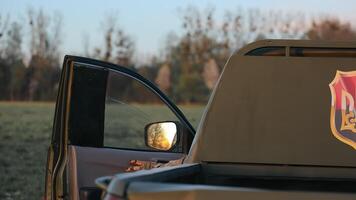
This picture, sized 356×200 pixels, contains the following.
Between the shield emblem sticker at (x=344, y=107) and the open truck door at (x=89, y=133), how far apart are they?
5.18ft

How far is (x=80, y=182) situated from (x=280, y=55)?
178 cm

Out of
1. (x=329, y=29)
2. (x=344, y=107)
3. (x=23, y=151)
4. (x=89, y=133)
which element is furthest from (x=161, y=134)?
(x=329, y=29)

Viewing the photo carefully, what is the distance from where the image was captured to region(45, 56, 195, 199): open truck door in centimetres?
483

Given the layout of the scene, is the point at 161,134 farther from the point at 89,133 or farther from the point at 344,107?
the point at 344,107

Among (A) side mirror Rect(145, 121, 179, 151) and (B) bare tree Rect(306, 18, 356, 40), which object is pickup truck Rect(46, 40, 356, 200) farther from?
(B) bare tree Rect(306, 18, 356, 40)

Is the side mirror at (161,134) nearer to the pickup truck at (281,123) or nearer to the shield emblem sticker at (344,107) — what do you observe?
the pickup truck at (281,123)

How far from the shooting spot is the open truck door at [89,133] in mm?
4832

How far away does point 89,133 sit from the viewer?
5.29m

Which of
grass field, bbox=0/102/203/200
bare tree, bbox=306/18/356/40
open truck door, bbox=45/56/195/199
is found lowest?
grass field, bbox=0/102/203/200

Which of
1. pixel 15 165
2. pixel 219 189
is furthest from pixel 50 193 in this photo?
pixel 15 165

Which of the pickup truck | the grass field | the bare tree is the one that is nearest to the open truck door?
the pickup truck

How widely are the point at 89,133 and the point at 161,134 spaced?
20.4 inches

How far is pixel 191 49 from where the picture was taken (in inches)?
1994

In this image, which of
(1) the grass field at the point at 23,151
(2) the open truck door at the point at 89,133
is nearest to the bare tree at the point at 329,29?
(1) the grass field at the point at 23,151
